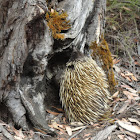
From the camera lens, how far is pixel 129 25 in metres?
5.47

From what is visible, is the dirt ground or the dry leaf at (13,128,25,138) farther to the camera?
the dirt ground

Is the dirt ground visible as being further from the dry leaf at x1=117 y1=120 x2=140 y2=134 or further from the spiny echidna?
the spiny echidna

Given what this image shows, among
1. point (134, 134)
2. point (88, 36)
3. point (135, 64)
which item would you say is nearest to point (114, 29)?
point (135, 64)

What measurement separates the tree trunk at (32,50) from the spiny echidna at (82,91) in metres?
0.25

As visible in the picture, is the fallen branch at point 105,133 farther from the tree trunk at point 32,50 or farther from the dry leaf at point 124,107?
the tree trunk at point 32,50

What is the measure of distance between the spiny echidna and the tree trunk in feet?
0.82

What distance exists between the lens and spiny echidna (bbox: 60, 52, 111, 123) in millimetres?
3303

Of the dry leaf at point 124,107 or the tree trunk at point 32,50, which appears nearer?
the tree trunk at point 32,50

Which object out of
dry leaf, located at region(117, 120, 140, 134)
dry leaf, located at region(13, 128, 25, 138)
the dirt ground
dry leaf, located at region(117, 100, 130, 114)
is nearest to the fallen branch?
the dirt ground

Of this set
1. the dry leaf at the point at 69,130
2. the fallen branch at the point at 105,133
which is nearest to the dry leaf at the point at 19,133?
the dry leaf at the point at 69,130

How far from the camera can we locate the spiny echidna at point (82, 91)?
330cm

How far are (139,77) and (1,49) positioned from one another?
3082 millimetres

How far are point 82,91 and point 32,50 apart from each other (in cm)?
100

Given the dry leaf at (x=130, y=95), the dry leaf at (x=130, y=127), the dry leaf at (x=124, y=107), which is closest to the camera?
the dry leaf at (x=130, y=127)
